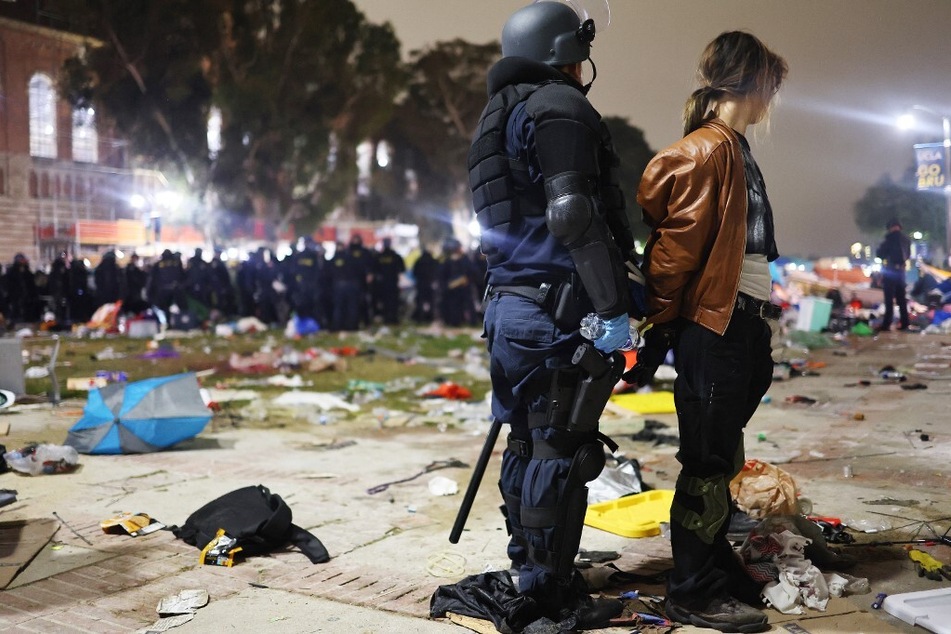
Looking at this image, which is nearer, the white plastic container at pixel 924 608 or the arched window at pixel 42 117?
the white plastic container at pixel 924 608

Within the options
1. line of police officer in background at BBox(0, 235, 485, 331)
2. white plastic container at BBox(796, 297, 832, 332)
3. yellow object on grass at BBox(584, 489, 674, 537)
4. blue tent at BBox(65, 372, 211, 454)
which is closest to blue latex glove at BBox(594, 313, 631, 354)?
yellow object on grass at BBox(584, 489, 674, 537)

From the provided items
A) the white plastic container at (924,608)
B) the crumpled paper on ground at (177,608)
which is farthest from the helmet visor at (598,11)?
the crumpled paper on ground at (177,608)

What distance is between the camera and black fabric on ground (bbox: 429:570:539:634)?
290cm

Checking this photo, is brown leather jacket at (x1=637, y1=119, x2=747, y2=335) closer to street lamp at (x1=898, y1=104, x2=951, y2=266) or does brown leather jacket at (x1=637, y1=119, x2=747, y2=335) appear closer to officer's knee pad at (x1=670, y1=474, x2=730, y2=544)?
officer's knee pad at (x1=670, y1=474, x2=730, y2=544)

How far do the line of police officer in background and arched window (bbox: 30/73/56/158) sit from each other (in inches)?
239

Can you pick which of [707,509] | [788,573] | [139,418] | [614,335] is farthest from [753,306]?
[139,418]

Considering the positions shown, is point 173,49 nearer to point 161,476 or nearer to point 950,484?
point 161,476

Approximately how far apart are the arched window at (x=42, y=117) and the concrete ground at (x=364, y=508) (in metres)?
19.4

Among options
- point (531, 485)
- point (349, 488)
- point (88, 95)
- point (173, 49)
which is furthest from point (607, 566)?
point (173, 49)

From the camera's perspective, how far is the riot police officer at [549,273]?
9.09 ft

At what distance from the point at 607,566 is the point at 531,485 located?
0.81 metres

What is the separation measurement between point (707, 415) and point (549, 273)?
73cm

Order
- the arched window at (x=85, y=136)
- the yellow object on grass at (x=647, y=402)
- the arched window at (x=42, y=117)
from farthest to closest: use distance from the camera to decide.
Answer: the arched window at (x=85, y=136), the arched window at (x=42, y=117), the yellow object on grass at (x=647, y=402)

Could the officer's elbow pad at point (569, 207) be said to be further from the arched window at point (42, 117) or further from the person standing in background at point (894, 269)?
the arched window at point (42, 117)
